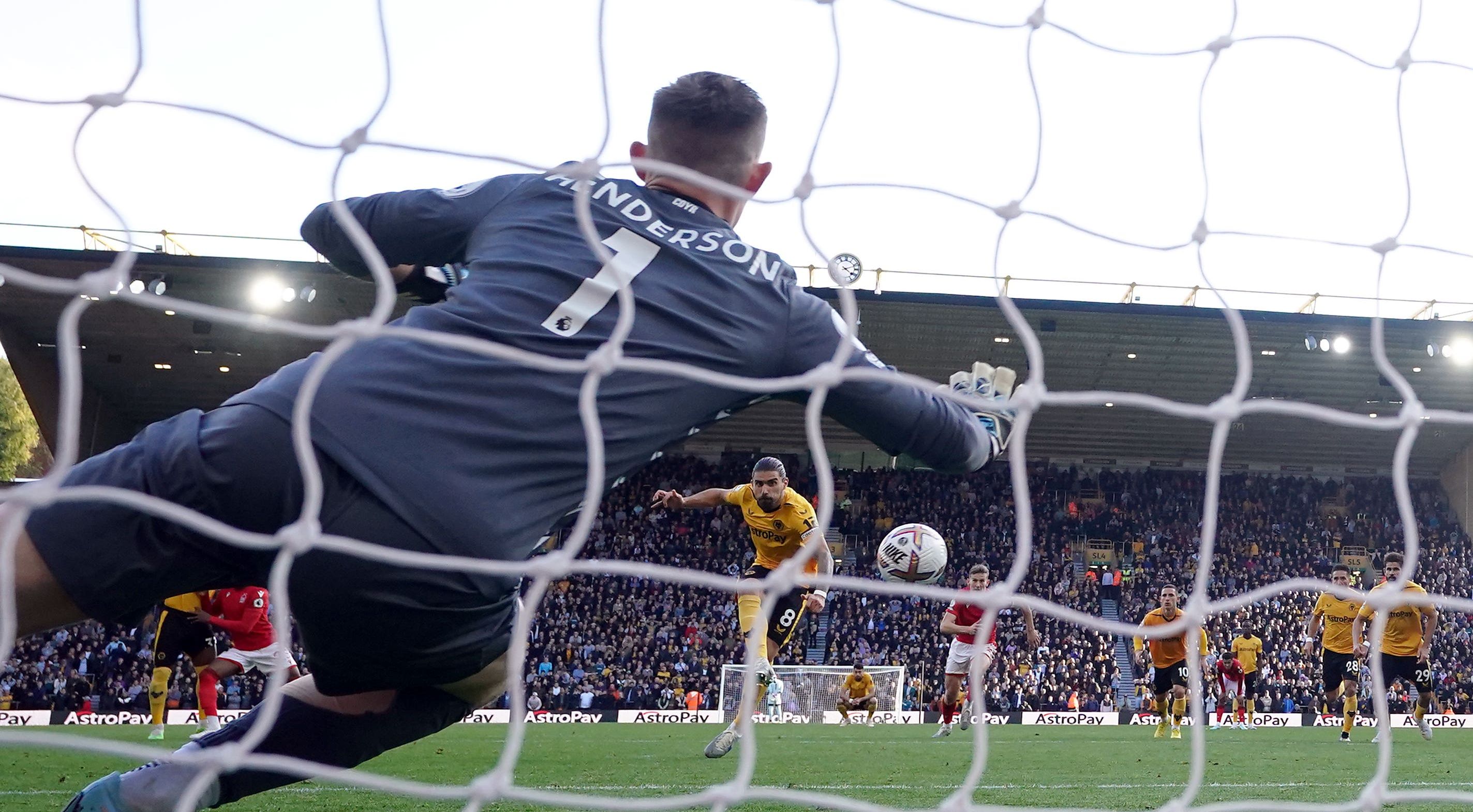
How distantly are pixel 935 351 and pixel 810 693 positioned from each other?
345 inches

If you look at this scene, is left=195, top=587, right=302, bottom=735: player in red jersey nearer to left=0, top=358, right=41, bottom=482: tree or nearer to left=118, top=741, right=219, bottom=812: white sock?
left=118, top=741, right=219, bottom=812: white sock

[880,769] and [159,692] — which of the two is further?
[159,692]

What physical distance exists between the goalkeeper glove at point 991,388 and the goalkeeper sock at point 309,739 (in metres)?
1.18

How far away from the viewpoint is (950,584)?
89.1ft

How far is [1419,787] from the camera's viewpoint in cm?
624

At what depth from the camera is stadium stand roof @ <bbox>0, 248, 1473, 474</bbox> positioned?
71.9 feet

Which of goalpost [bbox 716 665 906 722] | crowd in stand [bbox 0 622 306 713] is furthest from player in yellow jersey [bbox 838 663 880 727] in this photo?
crowd in stand [bbox 0 622 306 713]

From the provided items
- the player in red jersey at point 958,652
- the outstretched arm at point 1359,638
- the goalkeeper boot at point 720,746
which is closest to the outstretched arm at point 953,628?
the player in red jersey at point 958,652

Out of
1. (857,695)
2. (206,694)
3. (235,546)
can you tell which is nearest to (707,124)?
(235,546)

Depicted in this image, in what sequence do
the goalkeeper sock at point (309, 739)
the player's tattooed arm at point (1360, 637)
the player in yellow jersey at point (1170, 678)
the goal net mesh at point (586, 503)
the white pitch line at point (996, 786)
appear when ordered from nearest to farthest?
the goal net mesh at point (586, 503)
the goalkeeper sock at point (309, 739)
the white pitch line at point (996, 786)
the player's tattooed arm at point (1360, 637)
the player in yellow jersey at point (1170, 678)

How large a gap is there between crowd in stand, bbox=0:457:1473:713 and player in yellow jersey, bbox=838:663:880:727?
92.9 inches

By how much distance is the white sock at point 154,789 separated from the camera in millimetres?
2441

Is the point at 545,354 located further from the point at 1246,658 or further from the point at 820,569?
the point at 1246,658

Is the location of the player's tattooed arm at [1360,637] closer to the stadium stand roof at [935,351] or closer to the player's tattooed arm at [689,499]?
the player's tattooed arm at [689,499]
